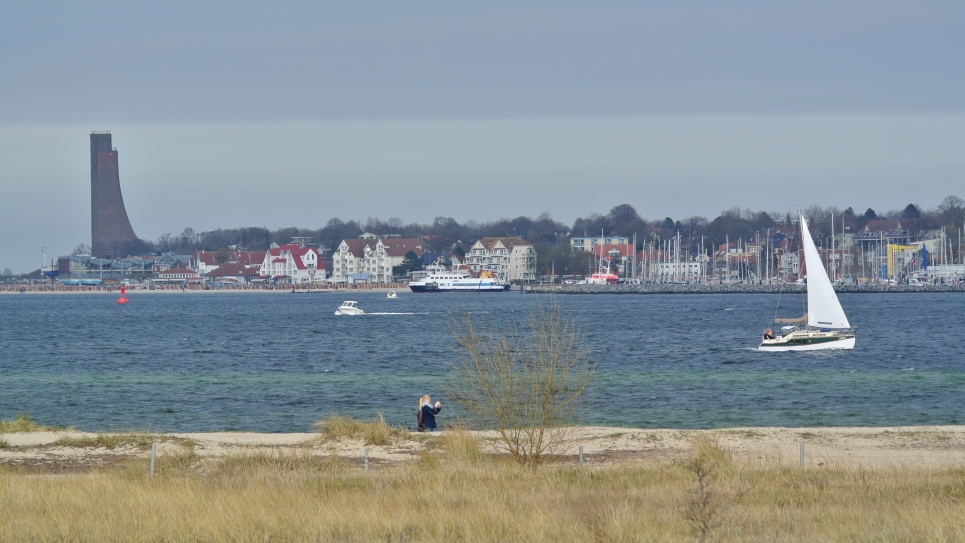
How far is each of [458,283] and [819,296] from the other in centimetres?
13183

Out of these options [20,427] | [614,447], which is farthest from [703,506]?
[20,427]

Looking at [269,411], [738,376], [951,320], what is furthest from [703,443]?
[951,320]

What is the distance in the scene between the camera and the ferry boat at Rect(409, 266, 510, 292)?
182 meters

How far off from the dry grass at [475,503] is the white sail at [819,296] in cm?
3643

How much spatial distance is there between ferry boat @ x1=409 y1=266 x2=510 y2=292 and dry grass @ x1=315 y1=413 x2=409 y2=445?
512 ft

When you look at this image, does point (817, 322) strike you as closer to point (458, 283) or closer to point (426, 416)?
point (426, 416)

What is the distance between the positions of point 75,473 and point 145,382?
2552 centimetres

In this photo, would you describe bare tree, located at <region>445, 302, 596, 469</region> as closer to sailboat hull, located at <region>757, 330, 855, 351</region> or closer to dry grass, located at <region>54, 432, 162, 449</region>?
dry grass, located at <region>54, 432, 162, 449</region>

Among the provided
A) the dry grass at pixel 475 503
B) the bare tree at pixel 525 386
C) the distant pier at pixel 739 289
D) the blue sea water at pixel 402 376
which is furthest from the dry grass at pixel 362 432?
the distant pier at pixel 739 289

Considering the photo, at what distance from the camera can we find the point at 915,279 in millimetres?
187875

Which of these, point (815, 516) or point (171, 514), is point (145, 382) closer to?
point (171, 514)

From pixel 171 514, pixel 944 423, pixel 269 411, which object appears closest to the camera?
pixel 171 514

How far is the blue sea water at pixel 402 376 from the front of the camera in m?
31.8

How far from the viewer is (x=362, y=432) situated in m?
24.0
